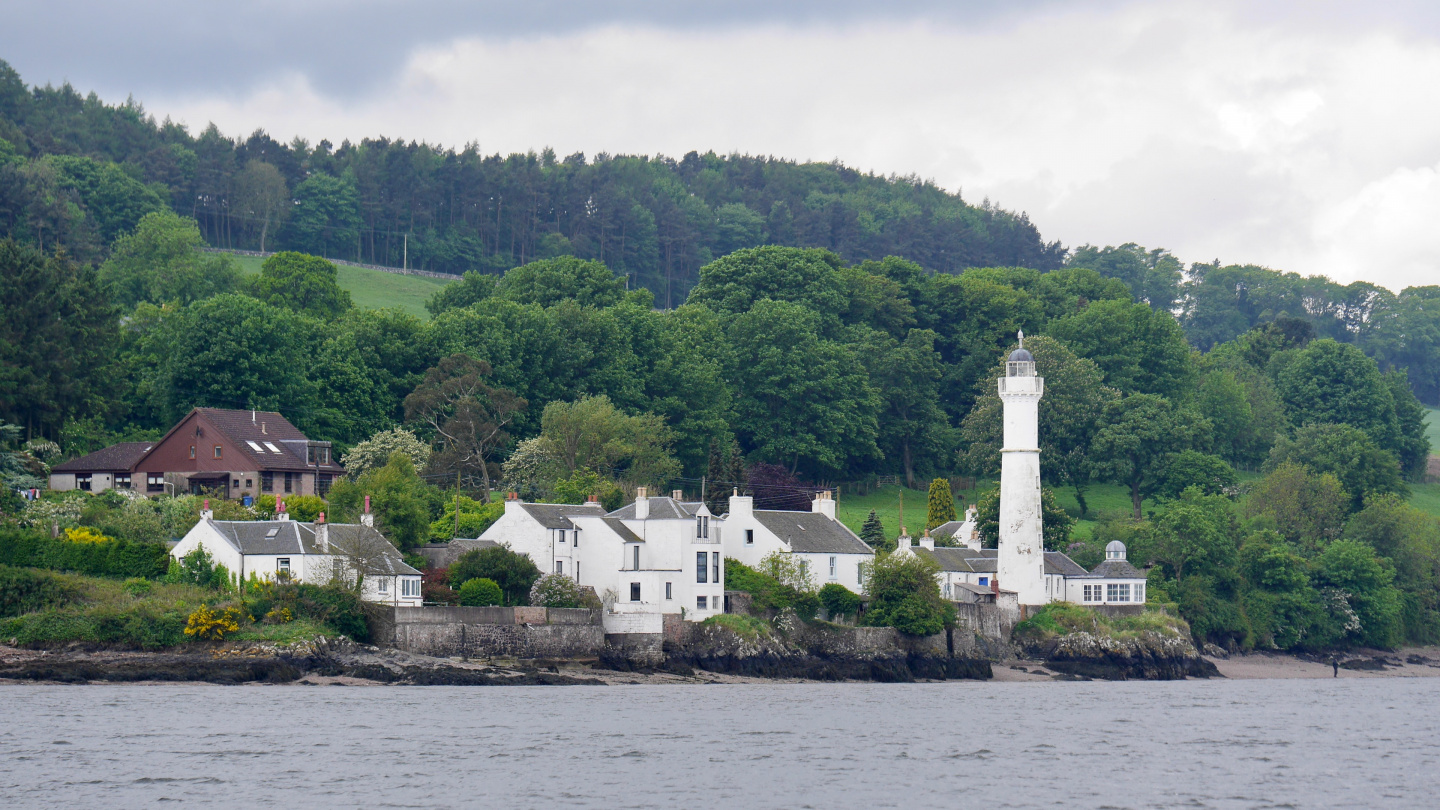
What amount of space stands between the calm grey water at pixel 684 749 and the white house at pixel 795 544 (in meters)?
7.50

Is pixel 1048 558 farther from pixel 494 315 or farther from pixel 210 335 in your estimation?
pixel 210 335

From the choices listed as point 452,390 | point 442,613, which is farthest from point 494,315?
point 442,613

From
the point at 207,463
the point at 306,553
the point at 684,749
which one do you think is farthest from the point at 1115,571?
the point at 207,463

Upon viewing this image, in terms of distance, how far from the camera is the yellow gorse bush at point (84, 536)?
192ft

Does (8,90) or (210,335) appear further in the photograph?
(8,90)

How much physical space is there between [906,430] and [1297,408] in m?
40.4

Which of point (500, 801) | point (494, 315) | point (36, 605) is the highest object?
point (494, 315)

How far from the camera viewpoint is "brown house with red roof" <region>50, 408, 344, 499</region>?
244 ft

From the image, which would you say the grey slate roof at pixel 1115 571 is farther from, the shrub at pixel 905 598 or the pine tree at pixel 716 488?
the pine tree at pixel 716 488

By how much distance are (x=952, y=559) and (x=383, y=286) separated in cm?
8206

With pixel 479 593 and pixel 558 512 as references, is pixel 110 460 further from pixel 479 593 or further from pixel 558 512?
pixel 479 593

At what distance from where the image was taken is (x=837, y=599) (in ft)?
223

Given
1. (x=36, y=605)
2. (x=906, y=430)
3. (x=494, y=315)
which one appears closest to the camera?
(x=36, y=605)

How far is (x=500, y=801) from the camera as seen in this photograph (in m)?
36.8
